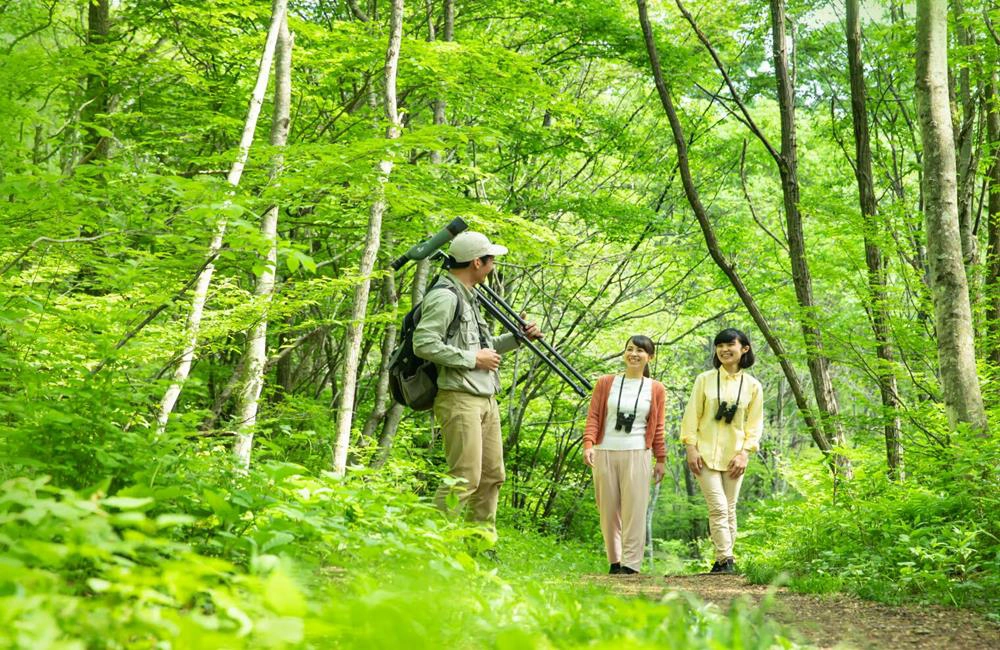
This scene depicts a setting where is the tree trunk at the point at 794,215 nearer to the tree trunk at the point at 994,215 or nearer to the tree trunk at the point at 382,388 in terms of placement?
the tree trunk at the point at 994,215

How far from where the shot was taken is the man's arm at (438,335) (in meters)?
5.25

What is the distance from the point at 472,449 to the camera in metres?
5.34

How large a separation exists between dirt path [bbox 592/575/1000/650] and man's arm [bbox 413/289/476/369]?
68.3 inches

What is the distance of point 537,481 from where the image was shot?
15.8 meters

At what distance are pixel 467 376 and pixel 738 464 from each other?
2813 millimetres

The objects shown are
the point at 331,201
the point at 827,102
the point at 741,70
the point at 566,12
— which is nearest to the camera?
the point at 331,201

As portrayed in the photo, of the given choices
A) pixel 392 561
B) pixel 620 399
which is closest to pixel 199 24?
pixel 620 399

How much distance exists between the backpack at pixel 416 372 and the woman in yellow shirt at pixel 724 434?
2594 mm

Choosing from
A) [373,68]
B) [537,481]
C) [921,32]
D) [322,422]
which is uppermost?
[373,68]

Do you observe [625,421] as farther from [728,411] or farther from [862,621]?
[862,621]

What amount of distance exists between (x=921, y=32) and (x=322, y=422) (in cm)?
754

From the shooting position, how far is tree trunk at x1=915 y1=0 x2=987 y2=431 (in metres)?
6.57

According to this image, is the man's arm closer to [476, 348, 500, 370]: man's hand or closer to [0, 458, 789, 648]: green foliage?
[476, 348, 500, 370]: man's hand

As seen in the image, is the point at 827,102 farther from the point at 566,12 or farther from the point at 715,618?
the point at 715,618
